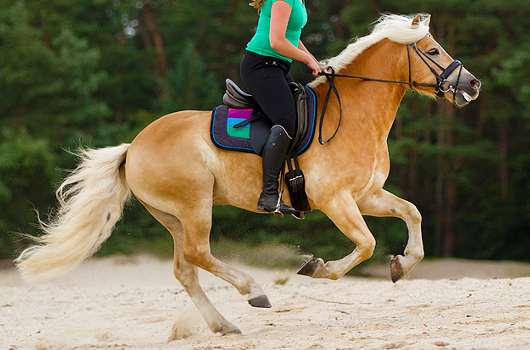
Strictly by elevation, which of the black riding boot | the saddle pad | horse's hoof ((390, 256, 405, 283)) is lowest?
horse's hoof ((390, 256, 405, 283))

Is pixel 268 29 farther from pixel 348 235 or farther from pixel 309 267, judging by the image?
pixel 309 267

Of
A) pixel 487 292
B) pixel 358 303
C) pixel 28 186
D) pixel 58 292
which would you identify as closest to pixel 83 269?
pixel 28 186

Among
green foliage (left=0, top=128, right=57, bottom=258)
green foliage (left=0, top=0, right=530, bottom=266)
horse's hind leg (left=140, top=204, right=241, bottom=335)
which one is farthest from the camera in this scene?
green foliage (left=0, top=0, right=530, bottom=266)

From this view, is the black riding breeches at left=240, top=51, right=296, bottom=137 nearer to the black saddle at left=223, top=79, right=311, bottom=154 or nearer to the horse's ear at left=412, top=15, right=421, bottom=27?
the black saddle at left=223, top=79, right=311, bottom=154

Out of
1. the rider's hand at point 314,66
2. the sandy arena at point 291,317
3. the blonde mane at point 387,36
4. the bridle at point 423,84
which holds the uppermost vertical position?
the blonde mane at point 387,36

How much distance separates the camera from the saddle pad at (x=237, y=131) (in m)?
4.96

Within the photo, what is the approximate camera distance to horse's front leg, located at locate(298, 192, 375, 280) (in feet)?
15.6

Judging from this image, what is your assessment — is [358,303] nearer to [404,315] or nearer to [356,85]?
[404,315]

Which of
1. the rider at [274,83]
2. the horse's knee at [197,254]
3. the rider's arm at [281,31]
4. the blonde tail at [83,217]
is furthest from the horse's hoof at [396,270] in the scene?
the blonde tail at [83,217]

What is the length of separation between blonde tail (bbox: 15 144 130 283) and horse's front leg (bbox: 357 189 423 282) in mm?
2308

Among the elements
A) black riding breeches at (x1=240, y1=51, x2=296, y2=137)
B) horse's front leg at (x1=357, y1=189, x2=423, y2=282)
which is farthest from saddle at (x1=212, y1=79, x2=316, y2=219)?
horse's front leg at (x1=357, y1=189, x2=423, y2=282)

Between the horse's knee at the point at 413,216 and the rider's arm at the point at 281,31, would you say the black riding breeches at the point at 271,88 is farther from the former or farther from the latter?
the horse's knee at the point at 413,216

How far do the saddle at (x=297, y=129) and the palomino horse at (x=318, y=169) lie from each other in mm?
80

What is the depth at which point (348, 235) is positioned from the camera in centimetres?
477
